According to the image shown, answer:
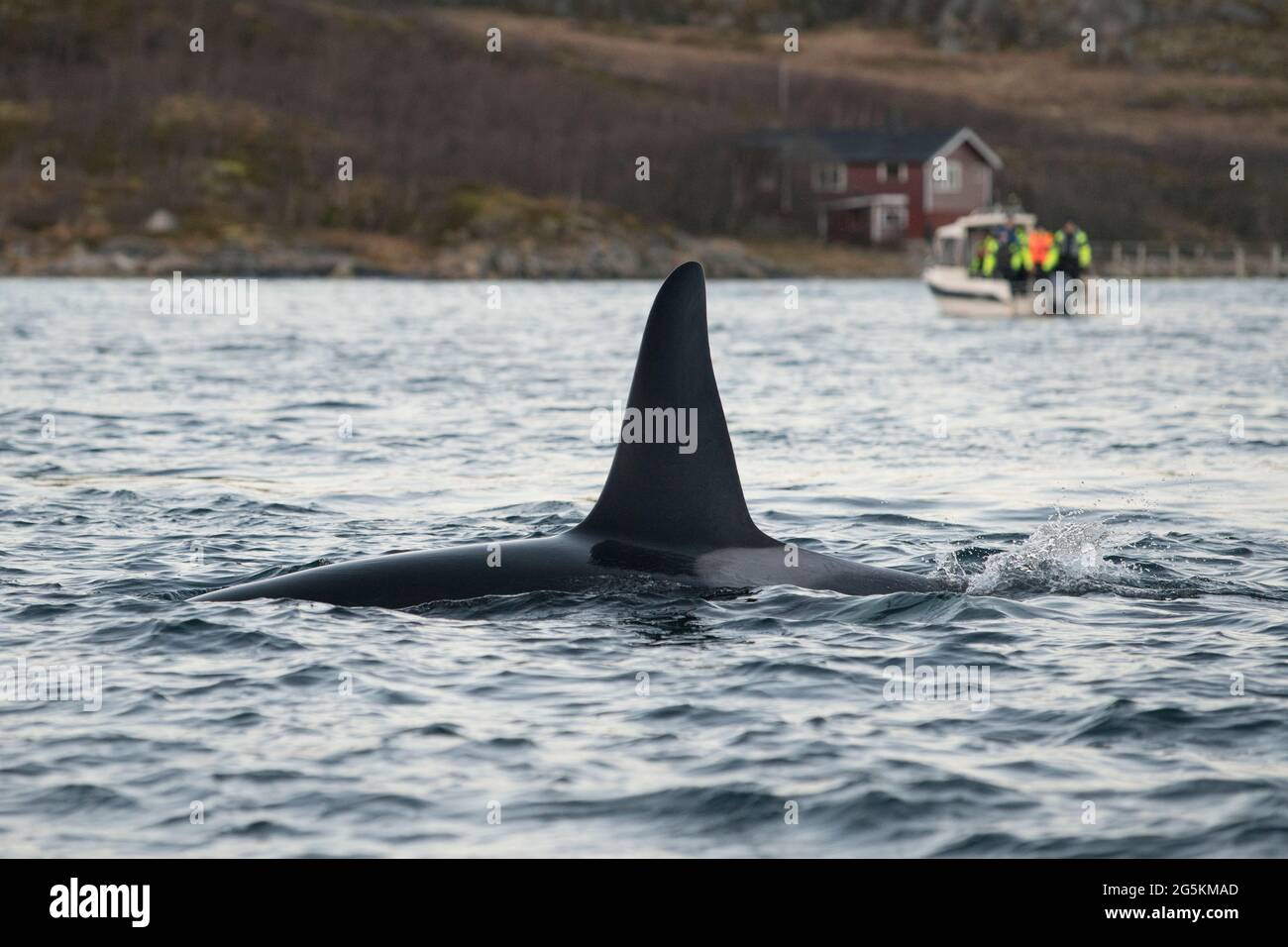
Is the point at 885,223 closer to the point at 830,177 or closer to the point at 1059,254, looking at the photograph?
the point at 830,177

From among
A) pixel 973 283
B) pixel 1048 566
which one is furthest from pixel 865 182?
pixel 1048 566

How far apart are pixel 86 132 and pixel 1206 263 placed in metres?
78.2

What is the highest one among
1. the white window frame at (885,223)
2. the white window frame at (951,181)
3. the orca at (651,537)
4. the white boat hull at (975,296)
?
the white window frame at (951,181)

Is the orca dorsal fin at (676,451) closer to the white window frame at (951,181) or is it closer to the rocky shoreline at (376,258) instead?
the rocky shoreline at (376,258)

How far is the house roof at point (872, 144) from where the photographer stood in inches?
4555

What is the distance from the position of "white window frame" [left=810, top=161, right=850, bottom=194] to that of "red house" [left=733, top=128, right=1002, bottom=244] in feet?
0.23

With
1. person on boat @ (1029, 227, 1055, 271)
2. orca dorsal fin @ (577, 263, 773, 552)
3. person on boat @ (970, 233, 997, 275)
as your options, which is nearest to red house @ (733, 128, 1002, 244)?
person on boat @ (970, 233, 997, 275)

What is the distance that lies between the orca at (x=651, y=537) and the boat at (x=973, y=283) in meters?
48.6

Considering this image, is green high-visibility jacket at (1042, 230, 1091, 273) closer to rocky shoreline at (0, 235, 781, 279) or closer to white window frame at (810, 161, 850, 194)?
rocky shoreline at (0, 235, 781, 279)

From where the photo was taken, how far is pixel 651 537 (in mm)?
11852

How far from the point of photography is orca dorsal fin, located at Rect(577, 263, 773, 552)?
11.2m

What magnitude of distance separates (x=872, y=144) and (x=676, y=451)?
11062 centimetres

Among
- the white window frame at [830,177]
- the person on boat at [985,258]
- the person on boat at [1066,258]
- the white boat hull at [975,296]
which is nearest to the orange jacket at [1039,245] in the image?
the person on boat at [1066,258]

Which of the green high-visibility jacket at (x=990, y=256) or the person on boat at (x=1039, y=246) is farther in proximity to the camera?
the person on boat at (x=1039, y=246)
